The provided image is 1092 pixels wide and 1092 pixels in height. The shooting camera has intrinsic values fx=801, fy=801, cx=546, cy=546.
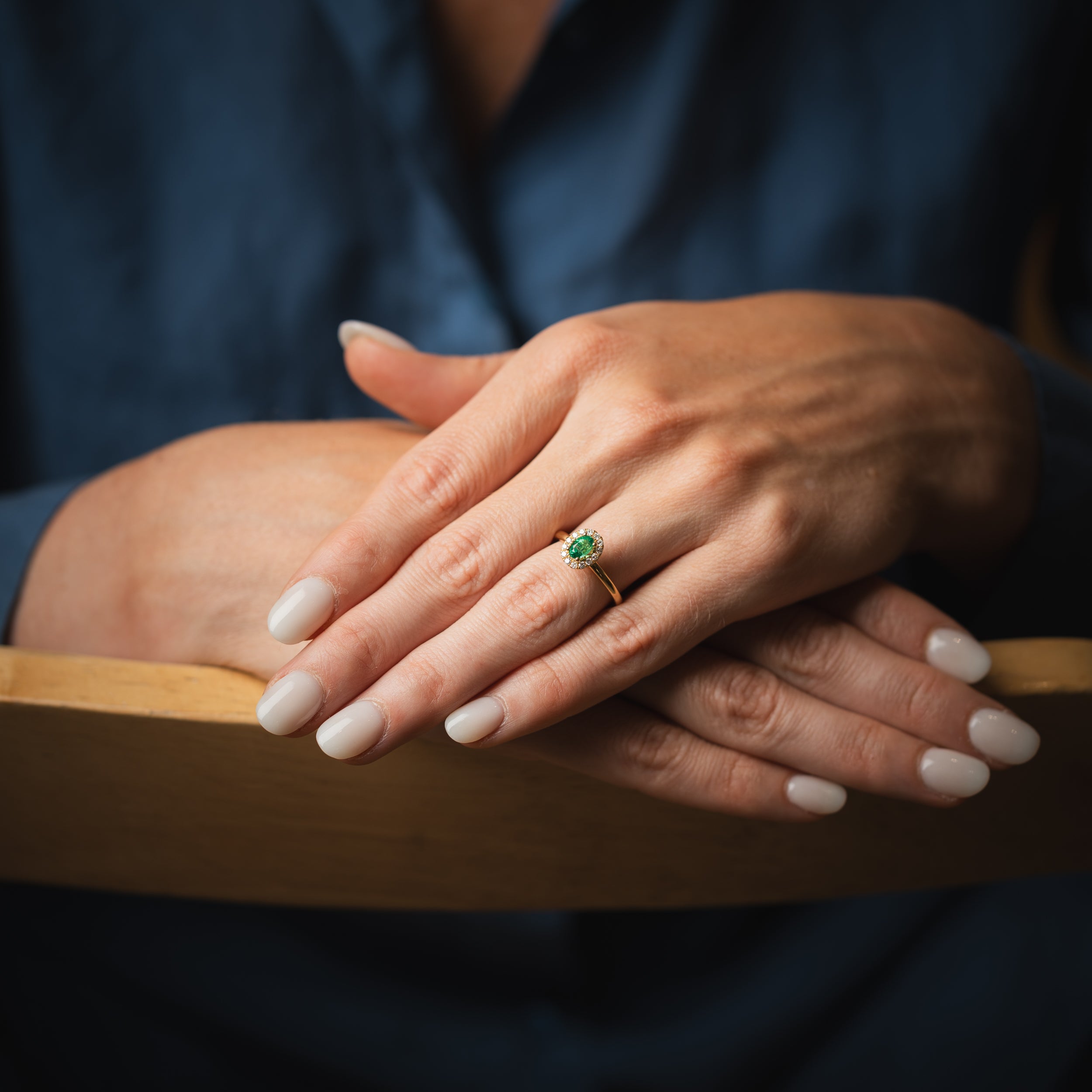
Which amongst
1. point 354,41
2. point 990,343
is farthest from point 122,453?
point 990,343

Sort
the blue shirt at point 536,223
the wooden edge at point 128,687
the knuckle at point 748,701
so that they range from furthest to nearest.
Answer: the blue shirt at point 536,223
the knuckle at point 748,701
the wooden edge at point 128,687

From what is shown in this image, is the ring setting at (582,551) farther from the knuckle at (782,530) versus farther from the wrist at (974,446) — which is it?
the wrist at (974,446)

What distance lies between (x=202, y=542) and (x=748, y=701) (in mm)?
372

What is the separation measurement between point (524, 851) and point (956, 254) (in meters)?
0.84

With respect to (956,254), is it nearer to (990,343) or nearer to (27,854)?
(990,343)

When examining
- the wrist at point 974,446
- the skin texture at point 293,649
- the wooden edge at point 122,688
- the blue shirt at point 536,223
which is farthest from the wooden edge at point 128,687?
the blue shirt at point 536,223

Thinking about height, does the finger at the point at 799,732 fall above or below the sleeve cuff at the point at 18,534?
below

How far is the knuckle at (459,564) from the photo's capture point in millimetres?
454

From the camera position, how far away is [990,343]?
0.69 m

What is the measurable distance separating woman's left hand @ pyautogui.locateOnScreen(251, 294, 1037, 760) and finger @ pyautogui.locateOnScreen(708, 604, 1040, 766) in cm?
2

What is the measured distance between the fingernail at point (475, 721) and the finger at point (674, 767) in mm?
37

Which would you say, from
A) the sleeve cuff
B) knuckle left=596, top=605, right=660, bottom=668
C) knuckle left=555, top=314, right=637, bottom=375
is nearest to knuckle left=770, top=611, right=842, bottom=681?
knuckle left=596, top=605, right=660, bottom=668

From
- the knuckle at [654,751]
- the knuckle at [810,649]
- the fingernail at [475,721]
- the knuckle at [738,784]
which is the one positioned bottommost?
the knuckle at [738,784]

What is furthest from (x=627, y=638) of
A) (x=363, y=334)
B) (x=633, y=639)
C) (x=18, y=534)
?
(x=18, y=534)
